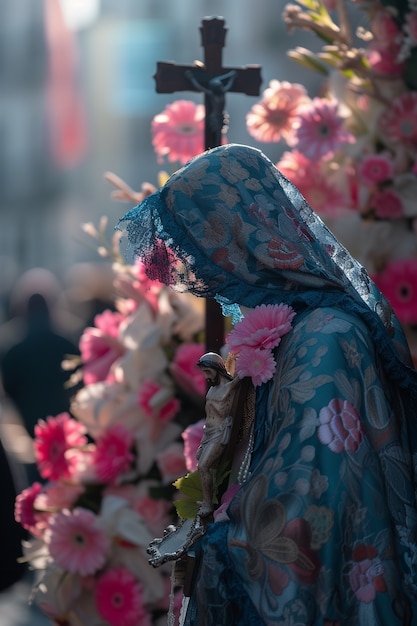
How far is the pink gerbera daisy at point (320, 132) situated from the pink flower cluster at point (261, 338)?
1714 millimetres

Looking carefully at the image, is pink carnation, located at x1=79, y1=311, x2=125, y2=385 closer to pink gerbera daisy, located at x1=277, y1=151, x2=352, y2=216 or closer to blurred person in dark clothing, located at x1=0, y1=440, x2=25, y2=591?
blurred person in dark clothing, located at x1=0, y1=440, x2=25, y2=591

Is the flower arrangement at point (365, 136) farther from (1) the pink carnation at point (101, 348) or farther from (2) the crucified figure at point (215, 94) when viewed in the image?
(1) the pink carnation at point (101, 348)

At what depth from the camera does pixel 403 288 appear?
422 cm

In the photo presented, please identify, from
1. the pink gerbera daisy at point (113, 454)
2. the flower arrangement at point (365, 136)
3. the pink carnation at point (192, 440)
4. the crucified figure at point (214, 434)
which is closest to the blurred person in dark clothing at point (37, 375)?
the pink gerbera daisy at point (113, 454)

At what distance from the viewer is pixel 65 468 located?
428 centimetres

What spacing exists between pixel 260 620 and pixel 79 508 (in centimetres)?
181

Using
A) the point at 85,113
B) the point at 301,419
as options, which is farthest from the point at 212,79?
the point at 85,113

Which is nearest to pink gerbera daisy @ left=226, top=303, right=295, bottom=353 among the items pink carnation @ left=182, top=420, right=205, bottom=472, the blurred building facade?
pink carnation @ left=182, top=420, right=205, bottom=472

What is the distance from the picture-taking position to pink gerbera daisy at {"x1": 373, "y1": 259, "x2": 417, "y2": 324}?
4.20m

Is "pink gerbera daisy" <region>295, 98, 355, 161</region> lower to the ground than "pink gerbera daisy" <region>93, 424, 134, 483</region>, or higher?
higher

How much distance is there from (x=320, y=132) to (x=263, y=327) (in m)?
1.79

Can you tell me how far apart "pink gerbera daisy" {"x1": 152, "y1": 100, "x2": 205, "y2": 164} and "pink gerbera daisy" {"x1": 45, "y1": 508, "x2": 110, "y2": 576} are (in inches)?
48.2

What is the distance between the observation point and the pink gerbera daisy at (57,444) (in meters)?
4.27

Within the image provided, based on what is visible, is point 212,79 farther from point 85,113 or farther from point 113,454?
point 85,113
